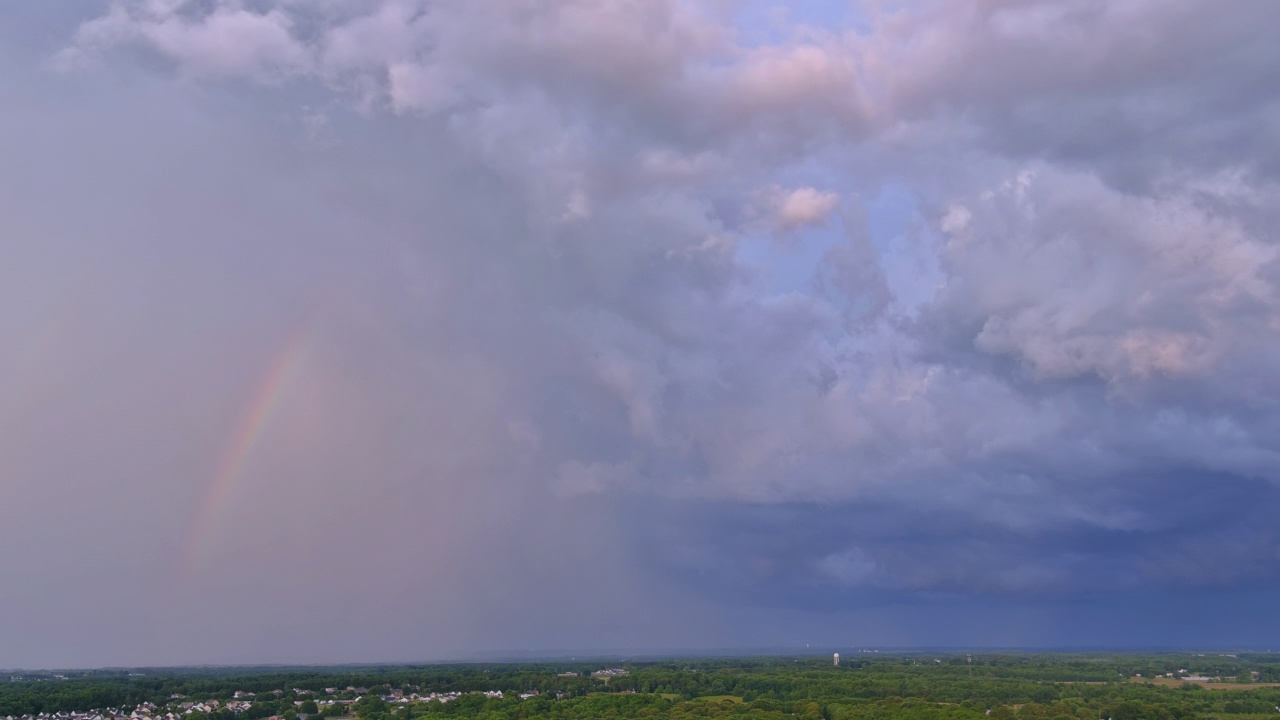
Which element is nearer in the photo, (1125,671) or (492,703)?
(492,703)

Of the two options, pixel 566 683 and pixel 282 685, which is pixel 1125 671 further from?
pixel 282 685

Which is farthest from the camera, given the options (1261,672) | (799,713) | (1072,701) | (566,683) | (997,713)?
(1261,672)

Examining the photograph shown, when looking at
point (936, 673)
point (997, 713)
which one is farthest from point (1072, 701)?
point (936, 673)

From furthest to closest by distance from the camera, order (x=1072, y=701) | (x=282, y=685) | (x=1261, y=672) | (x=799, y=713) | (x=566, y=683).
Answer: (x=1261, y=672), (x=282, y=685), (x=566, y=683), (x=1072, y=701), (x=799, y=713)

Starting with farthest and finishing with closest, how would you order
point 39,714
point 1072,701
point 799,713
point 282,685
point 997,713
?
point 282,685 → point 39,714 → point 1072,701 → point 799,713 → point 997,713

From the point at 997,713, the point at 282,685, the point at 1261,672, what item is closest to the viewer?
the point at 997,713

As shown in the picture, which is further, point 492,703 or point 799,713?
point 492,703

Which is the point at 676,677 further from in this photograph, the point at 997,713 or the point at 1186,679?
the point at 1186,679

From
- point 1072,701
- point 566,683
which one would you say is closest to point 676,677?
point 566,683
